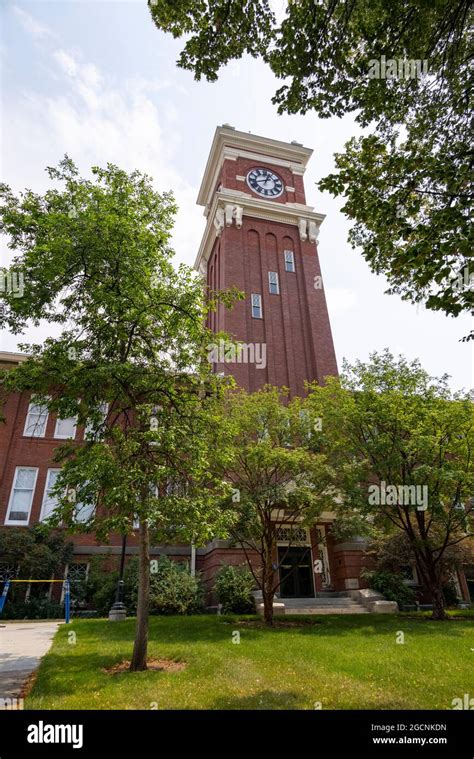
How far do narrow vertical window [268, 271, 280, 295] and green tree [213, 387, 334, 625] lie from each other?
593 inches

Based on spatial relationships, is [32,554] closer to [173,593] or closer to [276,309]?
[173,593]

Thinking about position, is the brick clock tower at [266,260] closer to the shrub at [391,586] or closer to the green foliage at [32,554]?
the shrub at [391,586]

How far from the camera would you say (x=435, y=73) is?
25.2 feet

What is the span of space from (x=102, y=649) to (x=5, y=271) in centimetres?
900

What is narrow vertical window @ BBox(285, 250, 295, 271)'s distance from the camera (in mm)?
32375

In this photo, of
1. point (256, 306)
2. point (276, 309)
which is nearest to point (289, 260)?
point (276, 309)

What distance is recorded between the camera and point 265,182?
116 feet

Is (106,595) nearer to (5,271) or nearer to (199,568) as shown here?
(199,568)

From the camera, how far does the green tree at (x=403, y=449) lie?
16.6m

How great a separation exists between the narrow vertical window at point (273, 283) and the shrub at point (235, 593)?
62.8ft

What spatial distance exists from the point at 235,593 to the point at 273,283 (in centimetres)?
2064

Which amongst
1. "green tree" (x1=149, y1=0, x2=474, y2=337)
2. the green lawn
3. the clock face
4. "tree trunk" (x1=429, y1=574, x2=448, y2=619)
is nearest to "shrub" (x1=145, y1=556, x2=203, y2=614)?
the green lawn

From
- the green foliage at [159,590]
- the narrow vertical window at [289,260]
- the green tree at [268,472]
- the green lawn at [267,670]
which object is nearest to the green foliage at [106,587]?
the green foliage at [159,590]

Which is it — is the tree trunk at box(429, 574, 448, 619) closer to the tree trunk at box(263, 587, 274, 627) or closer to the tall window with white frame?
the tree trunk at box(263, 587, 274, 627)
